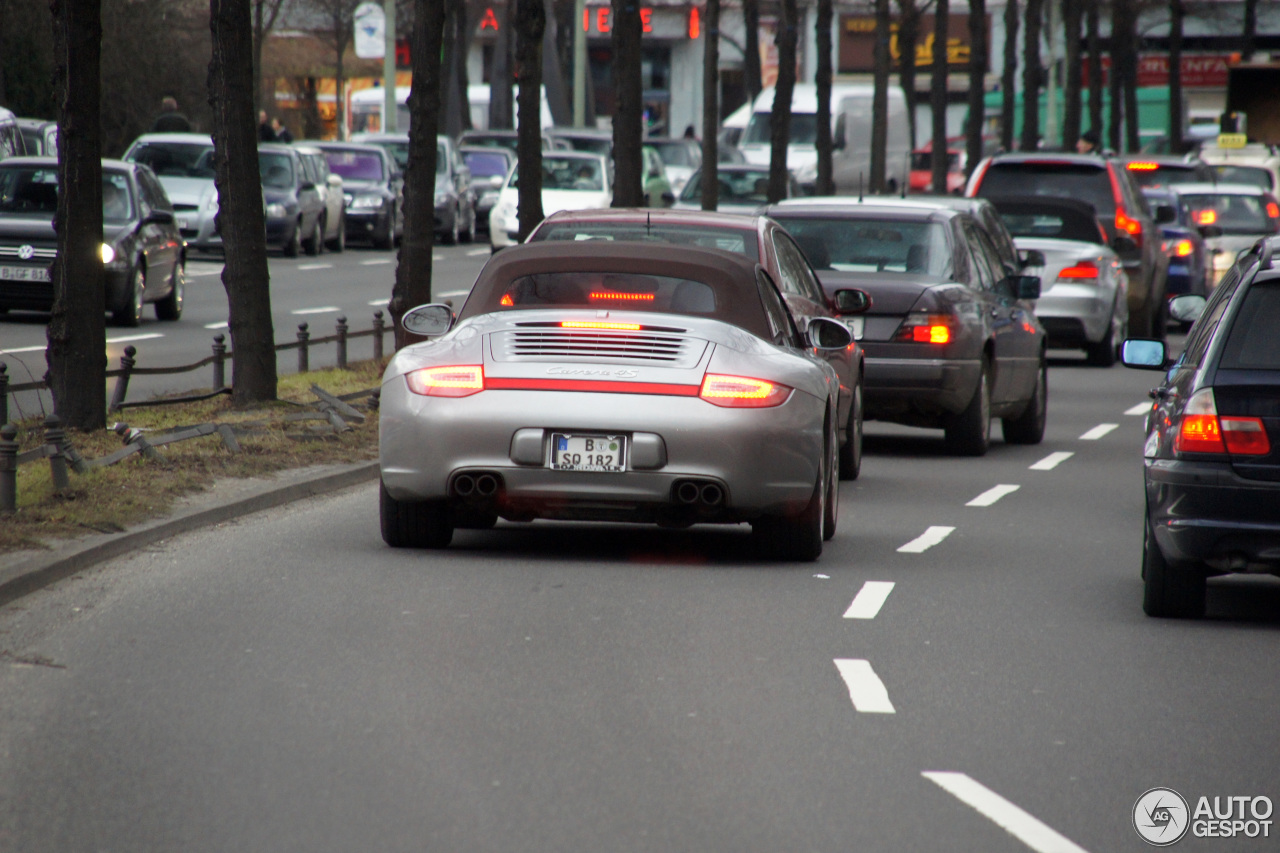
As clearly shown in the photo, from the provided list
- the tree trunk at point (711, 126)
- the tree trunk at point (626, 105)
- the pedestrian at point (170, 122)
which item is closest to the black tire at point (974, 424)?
the tree trunk at point (626, 105)

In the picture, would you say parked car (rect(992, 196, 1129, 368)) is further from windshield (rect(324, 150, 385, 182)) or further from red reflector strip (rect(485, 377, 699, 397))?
→ windshield (rect(324, 150, 385, 182))

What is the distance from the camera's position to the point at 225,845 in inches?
214

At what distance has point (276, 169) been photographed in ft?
124

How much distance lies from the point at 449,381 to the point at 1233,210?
27755mm

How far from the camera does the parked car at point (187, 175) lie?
35875mm

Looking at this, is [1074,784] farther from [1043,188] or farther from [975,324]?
[1043,188]

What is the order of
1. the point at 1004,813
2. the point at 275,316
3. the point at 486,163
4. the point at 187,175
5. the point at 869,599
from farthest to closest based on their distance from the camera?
the point at 486,163
the point at 187,175
the point at 275,316
the point at 869,599
the point at 1004,813

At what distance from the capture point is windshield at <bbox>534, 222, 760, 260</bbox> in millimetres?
12500

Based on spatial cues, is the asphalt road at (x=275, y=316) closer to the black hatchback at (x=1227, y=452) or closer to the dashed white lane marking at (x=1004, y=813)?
the black hatchback at (x=1227, y=452)

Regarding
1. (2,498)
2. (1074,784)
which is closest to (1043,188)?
(2,498)

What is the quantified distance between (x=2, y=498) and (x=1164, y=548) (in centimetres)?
498

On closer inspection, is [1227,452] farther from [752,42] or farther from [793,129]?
[752,42]

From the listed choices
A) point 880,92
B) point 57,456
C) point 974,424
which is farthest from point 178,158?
point 57,456

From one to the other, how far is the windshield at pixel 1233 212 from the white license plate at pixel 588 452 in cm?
2696
